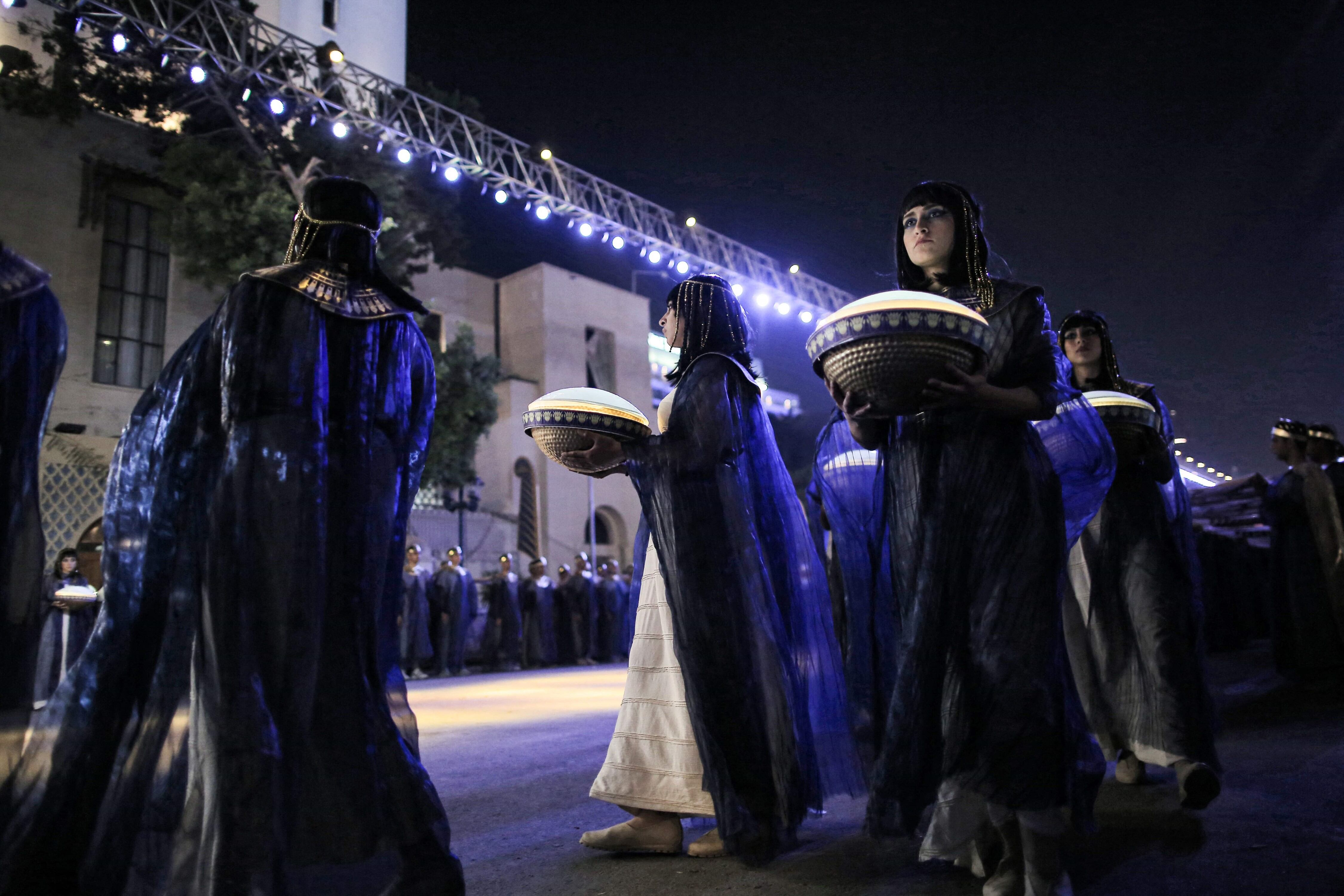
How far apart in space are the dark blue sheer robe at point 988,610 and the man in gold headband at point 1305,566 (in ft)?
19.2

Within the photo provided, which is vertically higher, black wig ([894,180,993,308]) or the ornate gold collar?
black wig ([894,180,993,308])

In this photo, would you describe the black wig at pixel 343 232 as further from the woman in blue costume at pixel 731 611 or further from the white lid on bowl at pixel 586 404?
the woman in blue costume at pixel 731 611

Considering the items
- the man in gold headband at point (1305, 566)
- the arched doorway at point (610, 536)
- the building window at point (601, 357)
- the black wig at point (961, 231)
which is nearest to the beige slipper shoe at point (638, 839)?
the black wig at point (961, 231)

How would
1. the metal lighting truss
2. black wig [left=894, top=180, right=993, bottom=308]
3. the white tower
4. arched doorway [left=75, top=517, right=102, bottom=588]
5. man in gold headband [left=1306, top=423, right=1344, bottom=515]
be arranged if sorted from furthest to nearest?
the white tower → arched doorway [left=75, top=517, right=102, bottom=588] → the metal lighting truss → man in gold headband [left=1306, top=423, right=1344, bottom=515] → black wig [left=894, top=180, right=993, bottom=308]

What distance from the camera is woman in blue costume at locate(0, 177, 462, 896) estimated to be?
198 cm

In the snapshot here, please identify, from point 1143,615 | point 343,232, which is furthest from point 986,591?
point 343,232

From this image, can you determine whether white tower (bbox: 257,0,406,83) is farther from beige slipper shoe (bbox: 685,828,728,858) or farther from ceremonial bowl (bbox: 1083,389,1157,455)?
beige slipper shoe (bbox: 685,828,728,858)

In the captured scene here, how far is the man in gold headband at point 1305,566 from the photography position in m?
6.90

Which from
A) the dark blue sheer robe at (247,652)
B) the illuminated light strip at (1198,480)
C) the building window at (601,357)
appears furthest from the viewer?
the building window at (601,357)

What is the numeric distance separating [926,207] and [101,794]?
253cm

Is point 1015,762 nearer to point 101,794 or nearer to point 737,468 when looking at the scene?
point 737,468

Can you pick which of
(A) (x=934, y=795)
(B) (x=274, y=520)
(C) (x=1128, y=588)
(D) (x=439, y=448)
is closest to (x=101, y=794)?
(B) (x=274, y=520)

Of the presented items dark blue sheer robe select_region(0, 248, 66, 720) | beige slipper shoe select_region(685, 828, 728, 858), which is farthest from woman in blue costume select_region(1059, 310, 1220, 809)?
dark blue sheer robe select_region(0, 248, 66, 720)

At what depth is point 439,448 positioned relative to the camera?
1645cm
